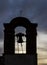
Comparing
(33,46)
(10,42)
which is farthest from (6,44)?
(33,46)

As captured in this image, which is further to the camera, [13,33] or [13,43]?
[13,33]

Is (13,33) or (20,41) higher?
(13,33)

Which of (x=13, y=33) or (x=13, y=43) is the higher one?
(x=13, y=33)

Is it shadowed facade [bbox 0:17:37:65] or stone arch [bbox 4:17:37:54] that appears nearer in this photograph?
shadowed facade [bbox 0:17:37:65]

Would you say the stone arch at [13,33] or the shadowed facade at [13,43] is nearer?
the shadowed facade at [13,43]

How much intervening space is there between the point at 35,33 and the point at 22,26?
3.60 ft

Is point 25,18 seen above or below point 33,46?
above

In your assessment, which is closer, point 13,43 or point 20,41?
point 13,43

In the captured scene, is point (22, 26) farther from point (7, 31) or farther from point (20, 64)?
point (20, 64)

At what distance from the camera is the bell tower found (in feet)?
81.2

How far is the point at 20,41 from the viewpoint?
2523 cm

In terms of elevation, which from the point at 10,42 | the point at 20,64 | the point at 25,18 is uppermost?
the point at 25,18

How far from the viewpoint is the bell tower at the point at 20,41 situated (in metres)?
24.8

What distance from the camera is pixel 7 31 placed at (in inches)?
995
